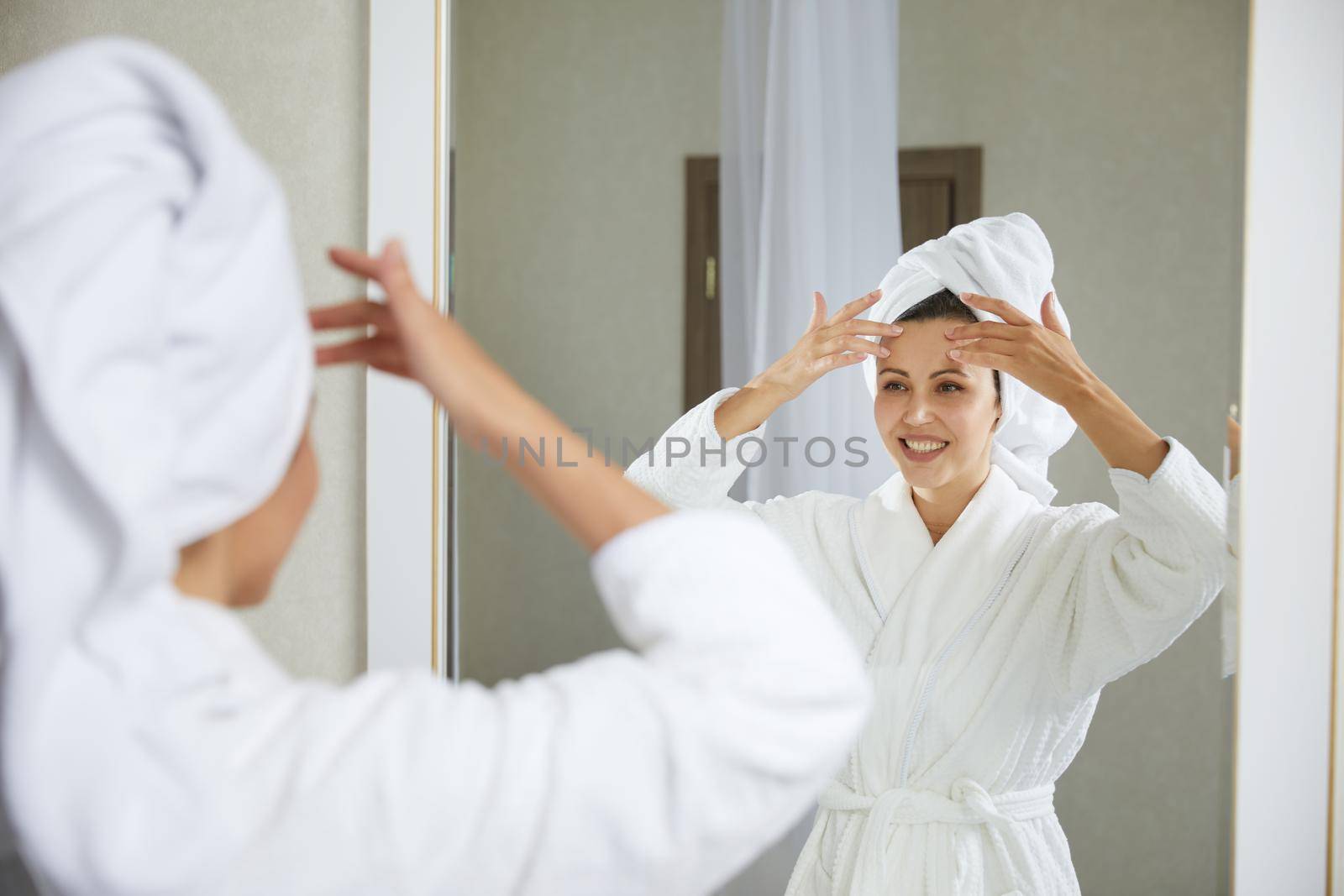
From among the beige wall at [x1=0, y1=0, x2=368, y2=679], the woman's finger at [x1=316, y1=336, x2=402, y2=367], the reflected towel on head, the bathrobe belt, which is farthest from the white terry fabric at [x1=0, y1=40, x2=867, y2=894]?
the beige wall at [x1=0, y1=0, x2=368, y2=679]

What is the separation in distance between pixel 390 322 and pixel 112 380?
18 cm

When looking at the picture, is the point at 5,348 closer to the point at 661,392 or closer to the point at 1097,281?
the point at 661,392

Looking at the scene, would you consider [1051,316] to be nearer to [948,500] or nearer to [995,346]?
[995,346]

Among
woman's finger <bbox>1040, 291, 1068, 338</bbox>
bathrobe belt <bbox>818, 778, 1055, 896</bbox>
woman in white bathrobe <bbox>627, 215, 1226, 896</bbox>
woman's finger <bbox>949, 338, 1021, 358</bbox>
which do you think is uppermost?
woman's finger <bbox>1040, 291, 1068, 338</bbox>

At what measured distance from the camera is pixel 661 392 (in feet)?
3.62

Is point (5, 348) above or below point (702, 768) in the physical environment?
above

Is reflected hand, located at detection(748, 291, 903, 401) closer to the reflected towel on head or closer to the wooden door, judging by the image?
the wooden door

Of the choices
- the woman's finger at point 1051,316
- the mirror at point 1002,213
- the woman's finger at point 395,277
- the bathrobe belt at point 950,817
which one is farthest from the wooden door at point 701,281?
the woman's finger at point 395,277

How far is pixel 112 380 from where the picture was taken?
443mm

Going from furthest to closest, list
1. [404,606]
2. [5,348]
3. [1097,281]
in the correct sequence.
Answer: [404,606] < [1097,281] < [5,348]

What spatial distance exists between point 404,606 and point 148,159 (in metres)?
0.82

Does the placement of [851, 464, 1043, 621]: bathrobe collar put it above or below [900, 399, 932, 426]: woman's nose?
below

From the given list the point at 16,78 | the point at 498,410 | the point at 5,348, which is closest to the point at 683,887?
the point at 498,410

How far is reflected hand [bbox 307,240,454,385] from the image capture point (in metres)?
0.55
